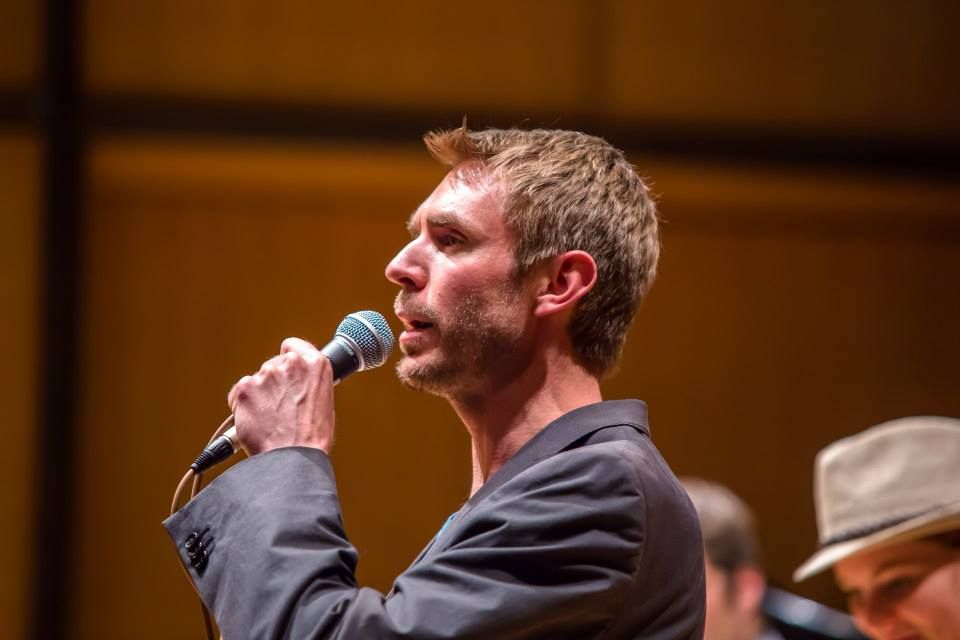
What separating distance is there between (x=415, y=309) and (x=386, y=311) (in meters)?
2.34

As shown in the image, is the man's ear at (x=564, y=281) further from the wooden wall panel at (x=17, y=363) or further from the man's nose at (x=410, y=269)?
the wooden wall panel at (x=17, y=363)

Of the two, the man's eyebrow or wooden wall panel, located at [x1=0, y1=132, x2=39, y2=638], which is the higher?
the man's eyebrow

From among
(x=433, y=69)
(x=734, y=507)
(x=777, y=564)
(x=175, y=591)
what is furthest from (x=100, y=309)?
(x=777, y=564)

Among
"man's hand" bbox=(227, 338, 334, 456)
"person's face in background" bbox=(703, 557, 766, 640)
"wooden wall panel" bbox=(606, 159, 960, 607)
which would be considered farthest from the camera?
"wooden wall panel" bbox=(606, 159, 960, 607)

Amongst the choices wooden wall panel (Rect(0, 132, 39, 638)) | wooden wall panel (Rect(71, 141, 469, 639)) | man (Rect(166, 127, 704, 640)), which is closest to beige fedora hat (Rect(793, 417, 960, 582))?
man (Rect(166, 127, 704, 640))

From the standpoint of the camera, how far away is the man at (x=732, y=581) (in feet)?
9.37

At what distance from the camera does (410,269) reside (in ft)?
5.25

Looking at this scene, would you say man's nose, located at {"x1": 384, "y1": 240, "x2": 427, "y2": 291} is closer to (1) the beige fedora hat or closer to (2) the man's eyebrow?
(2) the man's eyebrow

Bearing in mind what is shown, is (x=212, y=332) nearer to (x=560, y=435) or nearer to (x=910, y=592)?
(x=910, y=592)

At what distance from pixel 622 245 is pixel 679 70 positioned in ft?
8.99

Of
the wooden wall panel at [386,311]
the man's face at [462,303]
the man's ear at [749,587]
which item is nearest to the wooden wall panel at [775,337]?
the wooden wall panel at [386,311]

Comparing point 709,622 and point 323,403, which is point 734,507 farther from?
point 323,403

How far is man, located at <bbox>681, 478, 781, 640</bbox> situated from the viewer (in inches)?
112

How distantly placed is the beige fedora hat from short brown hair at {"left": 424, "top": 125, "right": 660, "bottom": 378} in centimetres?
64
